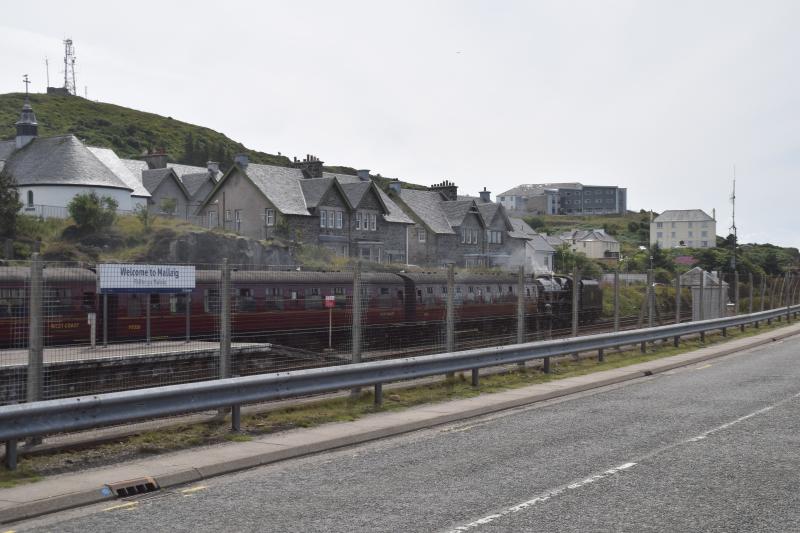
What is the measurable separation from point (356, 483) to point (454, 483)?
3.20 ft

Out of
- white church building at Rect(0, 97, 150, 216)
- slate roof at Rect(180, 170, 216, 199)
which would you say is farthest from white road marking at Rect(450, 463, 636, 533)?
slate roof at Rect(180, 170, 216, 199)

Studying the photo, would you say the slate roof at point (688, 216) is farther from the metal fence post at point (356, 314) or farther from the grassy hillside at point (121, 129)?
the metal fence post at point (356, 314)

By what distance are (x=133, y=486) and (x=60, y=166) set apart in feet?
202

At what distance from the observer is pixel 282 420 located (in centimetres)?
1216

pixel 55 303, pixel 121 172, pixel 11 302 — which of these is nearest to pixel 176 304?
pixel 55 303

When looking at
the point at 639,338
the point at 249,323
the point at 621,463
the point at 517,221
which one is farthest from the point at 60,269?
the point at 517,221

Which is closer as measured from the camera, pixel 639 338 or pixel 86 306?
pixel 86 306

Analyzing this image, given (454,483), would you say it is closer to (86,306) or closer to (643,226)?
(86,306)

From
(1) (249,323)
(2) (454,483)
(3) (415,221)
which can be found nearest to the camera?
(2) (454,483)

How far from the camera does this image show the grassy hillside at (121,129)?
494 ft

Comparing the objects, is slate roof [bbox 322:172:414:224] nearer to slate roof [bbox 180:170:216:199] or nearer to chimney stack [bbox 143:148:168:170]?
slate roof [bbox 180:170:216:199]

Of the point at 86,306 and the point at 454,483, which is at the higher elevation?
the point at 86,306

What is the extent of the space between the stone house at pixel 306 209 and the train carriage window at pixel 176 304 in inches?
1568

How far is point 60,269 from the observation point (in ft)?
58.0
